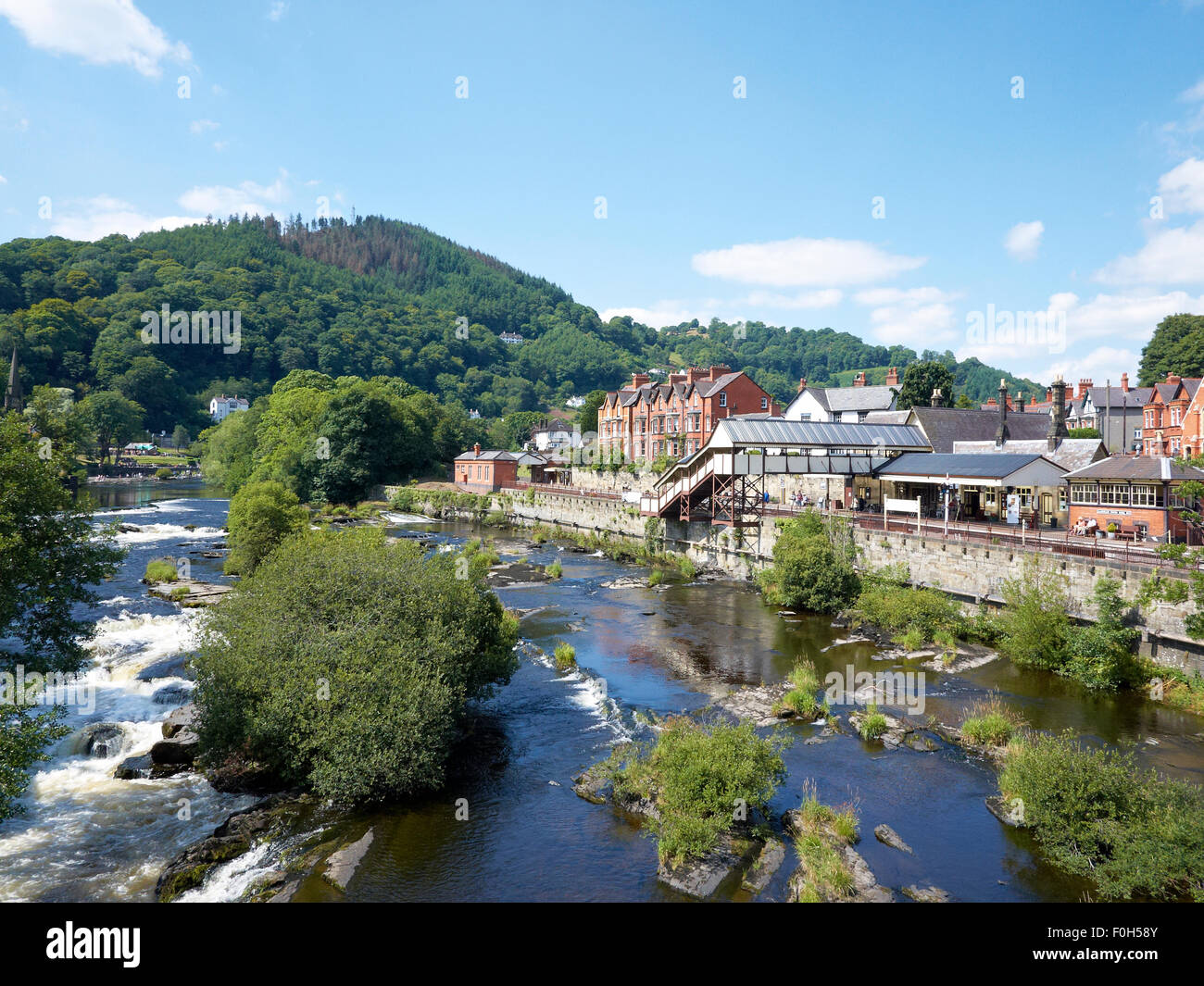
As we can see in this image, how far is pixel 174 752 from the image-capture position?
61.5 feet

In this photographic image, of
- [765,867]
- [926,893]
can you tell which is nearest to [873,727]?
A: [926,893]

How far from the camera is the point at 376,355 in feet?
610

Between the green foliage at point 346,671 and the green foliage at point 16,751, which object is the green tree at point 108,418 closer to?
the green foliage at point 346,671

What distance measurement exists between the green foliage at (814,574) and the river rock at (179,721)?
2434 centimetres

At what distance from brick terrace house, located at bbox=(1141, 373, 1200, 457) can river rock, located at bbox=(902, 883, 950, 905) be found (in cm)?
5950

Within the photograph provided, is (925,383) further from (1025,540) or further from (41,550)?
(41,550)

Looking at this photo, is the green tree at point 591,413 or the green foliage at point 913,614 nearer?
the green foliage at point 913,614

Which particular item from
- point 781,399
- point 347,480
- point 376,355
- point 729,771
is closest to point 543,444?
point 347,480

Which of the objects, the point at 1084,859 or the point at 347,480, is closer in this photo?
the point at 1084,859

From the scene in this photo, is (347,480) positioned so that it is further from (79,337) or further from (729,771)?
(79,337)

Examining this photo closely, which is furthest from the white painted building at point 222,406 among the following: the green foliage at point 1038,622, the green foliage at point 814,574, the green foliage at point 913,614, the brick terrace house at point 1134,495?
the green foliage at point 1038,622

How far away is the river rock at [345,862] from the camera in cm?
1329

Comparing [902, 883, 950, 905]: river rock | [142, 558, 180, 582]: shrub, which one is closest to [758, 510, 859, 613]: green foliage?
[902, 883, 950, 905]: river rock

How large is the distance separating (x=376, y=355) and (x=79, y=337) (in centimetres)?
6426
